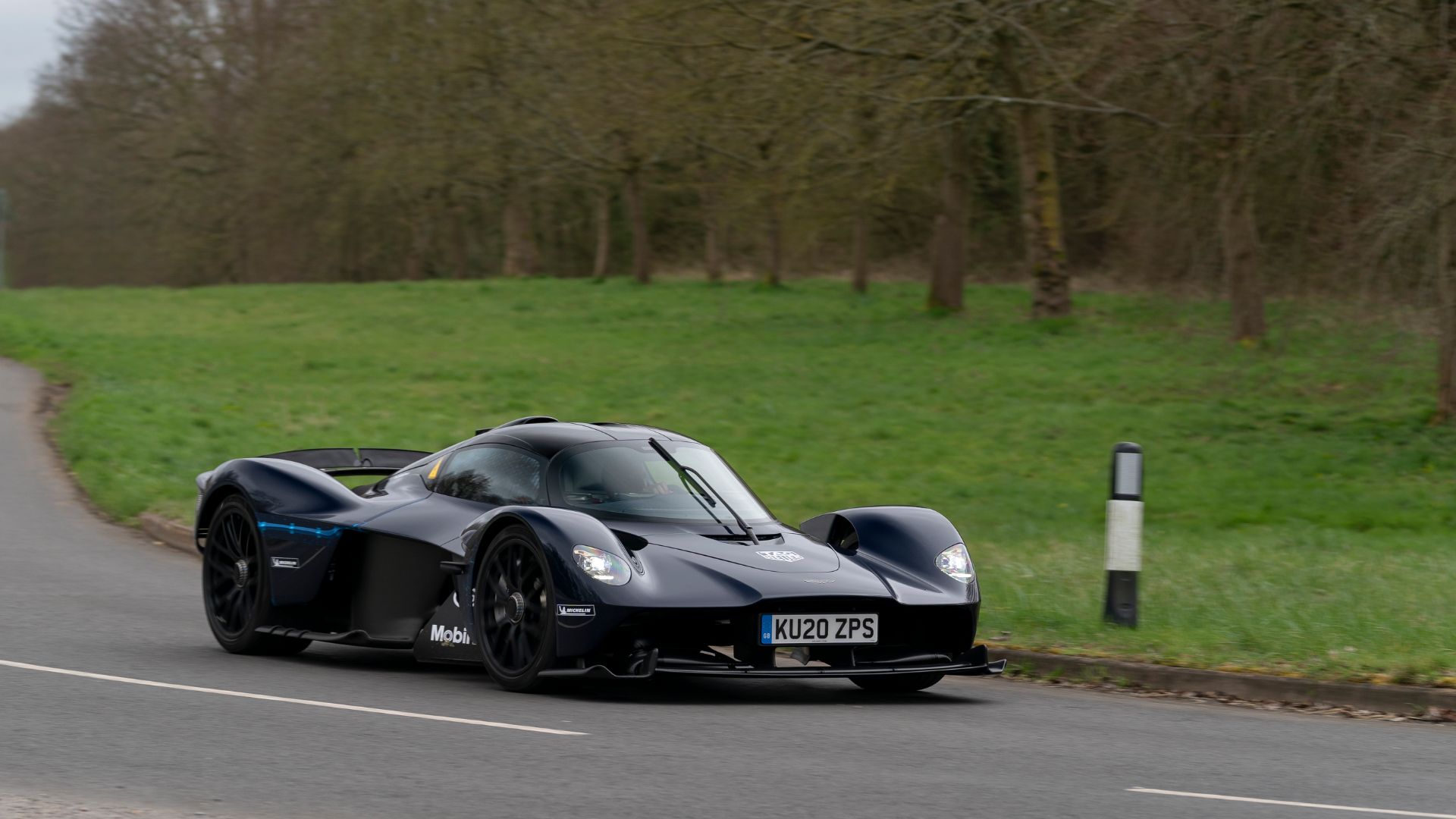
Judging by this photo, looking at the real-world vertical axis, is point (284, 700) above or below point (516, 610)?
below

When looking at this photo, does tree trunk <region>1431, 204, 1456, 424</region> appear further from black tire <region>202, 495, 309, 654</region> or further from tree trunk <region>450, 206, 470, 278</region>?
tree trunk <region>450, 206, 470, 278</region>

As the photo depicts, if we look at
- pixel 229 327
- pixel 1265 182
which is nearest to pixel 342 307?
pixel 229 327

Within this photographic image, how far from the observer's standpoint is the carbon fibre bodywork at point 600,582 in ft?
25.9

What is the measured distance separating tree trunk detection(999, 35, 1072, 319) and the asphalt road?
21184 mm

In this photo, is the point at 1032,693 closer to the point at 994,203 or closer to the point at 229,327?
the point at 229,327

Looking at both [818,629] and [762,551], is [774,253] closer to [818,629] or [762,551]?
[762,551]

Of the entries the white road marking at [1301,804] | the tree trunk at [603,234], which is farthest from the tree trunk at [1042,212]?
the white road marking at [1301,804]

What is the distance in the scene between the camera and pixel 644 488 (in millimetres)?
8953

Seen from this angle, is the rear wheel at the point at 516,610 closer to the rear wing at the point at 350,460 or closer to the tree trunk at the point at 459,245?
the rear wing at the point at 350,460

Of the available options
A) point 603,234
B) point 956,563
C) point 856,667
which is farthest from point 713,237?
point 856,667

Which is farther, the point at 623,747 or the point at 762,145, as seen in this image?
the point at 762,145

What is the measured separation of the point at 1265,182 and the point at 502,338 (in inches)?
752

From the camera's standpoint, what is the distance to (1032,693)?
29.7 ft

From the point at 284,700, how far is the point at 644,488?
2.06 m
